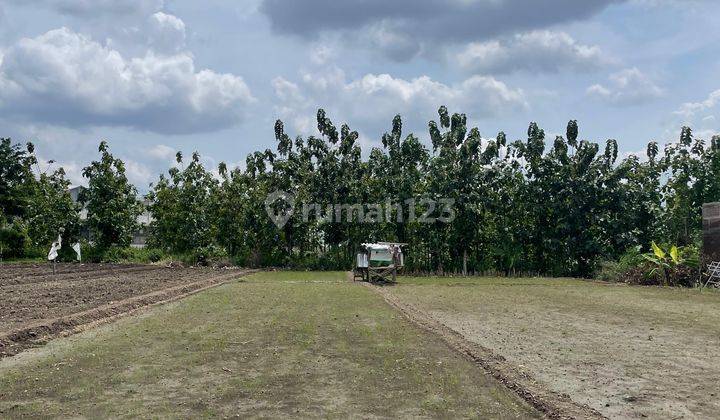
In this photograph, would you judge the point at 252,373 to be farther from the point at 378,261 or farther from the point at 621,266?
the point at 621,266

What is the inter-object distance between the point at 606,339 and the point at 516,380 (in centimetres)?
409

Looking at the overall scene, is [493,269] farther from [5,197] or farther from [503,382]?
[5,197]

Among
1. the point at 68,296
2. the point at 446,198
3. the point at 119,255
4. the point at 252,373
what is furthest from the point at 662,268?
the point at 119,255

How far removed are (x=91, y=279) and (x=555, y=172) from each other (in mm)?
21561

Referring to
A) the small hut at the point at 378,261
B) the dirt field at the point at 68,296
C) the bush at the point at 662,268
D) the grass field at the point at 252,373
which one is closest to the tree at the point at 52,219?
the dirt field at the point at 68,296

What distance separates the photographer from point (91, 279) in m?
23.8

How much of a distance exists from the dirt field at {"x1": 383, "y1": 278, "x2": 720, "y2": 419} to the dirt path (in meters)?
0.18

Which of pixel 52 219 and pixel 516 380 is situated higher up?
pixel 52 219

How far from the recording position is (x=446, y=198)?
31109 mm

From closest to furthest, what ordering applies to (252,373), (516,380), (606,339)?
(516,380), (252,373), (606,339)

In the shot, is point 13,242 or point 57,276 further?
point 13,242

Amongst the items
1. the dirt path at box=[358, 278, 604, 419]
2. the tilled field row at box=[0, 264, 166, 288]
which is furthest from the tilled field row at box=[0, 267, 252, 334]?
the dirt path at box=[358, 278, 604, 419]

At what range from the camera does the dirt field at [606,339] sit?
7.10 metres

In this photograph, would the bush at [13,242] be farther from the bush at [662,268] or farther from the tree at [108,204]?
the bush at [662,268]
